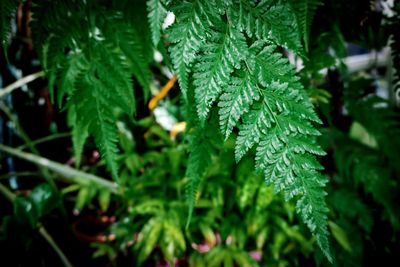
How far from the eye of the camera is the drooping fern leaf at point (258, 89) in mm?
482

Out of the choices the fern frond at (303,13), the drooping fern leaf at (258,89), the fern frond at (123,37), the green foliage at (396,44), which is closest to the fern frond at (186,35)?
the drooping fern leaf at (258,89)

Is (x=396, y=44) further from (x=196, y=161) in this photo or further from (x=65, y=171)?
(x=65, y=171)

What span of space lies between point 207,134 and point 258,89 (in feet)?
0.98

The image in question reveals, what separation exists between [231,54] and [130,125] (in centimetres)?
122

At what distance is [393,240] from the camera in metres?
1.34

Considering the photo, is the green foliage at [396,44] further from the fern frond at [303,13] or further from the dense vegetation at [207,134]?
the fern frond at [303,13]

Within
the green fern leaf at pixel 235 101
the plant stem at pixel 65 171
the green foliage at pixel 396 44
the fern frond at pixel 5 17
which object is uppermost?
the fern frond at pixel 5 17

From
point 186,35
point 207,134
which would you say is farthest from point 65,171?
point 186,35

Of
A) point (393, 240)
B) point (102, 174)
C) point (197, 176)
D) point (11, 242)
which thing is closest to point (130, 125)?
point (102, 174)

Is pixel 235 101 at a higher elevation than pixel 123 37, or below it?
below

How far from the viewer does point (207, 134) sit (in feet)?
2.67

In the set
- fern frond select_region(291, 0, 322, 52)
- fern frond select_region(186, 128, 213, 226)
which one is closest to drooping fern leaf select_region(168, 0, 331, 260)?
fern frond select_region(291, 0, 322, 52)

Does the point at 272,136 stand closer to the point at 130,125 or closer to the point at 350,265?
the point at 350,265

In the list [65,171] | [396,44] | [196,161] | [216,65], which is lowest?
[65,171]
